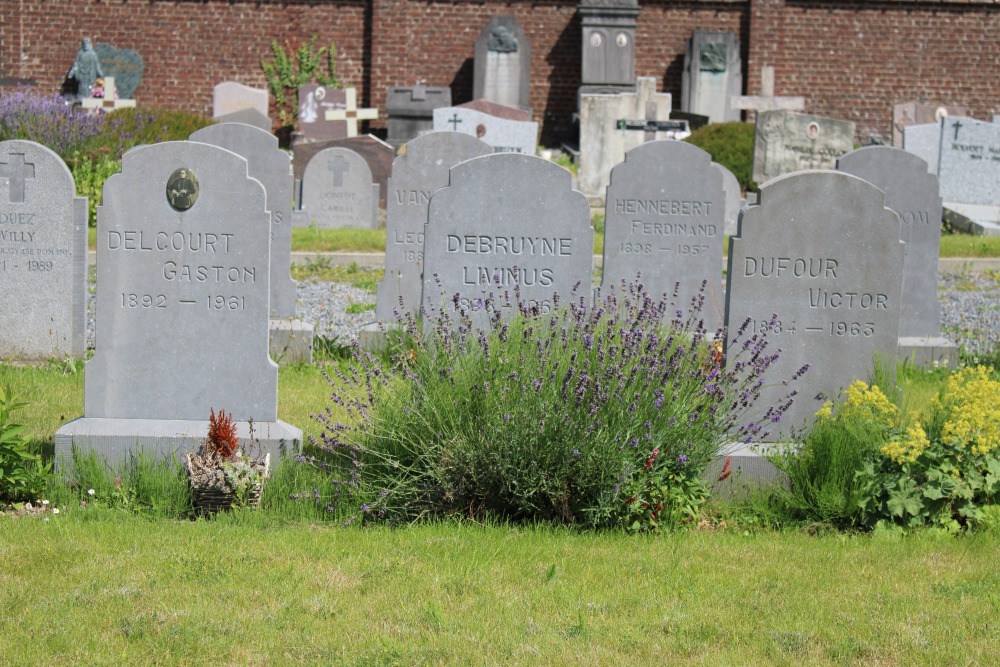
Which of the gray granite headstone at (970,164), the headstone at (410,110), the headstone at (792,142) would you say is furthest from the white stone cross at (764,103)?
the headstone at (410,110)

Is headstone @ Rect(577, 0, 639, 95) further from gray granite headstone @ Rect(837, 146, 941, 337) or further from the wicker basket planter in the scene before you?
the wicker basket planter

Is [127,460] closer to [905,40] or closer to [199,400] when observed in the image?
[199,400]

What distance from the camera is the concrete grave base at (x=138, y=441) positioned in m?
5.83

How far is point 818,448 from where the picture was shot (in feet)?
18.7

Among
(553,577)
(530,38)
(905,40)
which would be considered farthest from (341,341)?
(905,40)

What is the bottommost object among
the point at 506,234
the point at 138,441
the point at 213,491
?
the point at 213,491

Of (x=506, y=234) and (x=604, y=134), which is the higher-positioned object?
(x=604, y=134)

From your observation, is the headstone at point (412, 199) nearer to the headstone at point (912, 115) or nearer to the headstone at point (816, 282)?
the headstone at point (816, 282)

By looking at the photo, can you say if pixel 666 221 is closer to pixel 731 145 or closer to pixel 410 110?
pixel 731 145

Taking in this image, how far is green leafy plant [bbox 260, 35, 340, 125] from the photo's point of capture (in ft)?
89.0

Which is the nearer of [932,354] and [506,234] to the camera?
[506,234]

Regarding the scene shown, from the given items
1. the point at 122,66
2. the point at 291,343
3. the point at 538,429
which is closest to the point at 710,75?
the point at 122,66

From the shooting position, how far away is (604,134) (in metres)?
19.9

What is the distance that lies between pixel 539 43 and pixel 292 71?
5.54 meters
